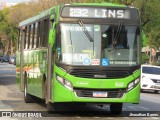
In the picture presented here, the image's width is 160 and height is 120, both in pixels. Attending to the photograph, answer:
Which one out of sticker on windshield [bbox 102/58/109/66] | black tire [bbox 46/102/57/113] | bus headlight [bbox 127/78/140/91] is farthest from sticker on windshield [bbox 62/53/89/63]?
black tire [bbox 46/102/57/113]

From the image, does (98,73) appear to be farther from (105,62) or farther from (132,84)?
(132,84)

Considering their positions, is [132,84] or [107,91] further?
[132,84]

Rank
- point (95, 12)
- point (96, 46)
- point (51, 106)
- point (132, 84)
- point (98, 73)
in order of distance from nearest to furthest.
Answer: point (98, 73) → point (96, 46) → point (132, 84) → point (95, 12) → point (51, 106)


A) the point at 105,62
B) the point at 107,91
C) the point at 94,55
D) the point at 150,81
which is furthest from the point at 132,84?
the point at 150,81

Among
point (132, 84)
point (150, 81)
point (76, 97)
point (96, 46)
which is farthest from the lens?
point (150, 81)

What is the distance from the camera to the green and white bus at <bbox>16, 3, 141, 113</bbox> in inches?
549

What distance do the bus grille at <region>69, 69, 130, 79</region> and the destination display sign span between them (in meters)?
1.51

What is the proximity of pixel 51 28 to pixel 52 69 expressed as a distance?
1.22m

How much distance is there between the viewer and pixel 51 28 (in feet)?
48.6

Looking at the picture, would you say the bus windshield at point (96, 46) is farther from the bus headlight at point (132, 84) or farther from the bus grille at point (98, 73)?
the bus headlight at point (132, 84)

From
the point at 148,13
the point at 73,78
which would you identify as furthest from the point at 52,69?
the point at 148,13

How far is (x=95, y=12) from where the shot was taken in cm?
1443

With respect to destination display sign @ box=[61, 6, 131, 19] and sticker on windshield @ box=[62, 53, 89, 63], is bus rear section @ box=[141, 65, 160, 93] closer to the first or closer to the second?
destination display sign @ box=[61, 6, 131, 19]

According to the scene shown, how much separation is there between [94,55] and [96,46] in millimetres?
249
